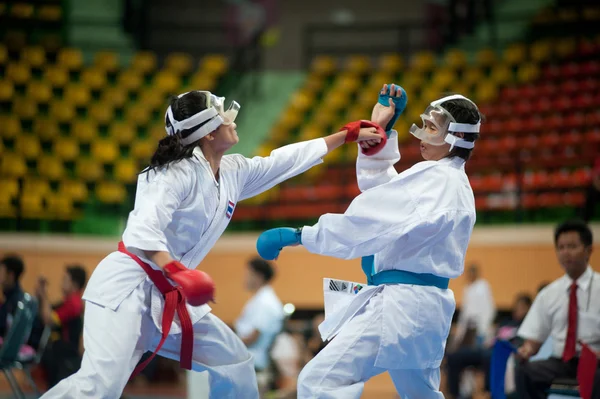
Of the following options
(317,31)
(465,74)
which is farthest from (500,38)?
(317,31)

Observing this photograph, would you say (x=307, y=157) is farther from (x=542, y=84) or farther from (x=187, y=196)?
(x=542, y=84)

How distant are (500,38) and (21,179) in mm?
9603

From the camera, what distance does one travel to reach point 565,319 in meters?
4.50

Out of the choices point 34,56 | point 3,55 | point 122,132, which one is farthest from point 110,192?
point 34,56

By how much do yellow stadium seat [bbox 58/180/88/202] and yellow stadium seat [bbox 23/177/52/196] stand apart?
20 centimetres

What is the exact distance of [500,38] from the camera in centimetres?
1514

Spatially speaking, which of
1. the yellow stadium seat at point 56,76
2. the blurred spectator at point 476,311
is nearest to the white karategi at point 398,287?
the blurred spectator at point 476,311

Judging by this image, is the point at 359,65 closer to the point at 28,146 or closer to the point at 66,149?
the point at 66,149

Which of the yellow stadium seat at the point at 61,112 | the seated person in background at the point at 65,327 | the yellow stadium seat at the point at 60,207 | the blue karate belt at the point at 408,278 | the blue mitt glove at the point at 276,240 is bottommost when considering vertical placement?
the seated person in background at the point at 65,327

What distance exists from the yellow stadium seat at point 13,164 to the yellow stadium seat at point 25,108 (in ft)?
3.33

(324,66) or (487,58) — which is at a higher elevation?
(487,58)

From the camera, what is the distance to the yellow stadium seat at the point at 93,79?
13711mm

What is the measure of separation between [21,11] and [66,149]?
11.5ft

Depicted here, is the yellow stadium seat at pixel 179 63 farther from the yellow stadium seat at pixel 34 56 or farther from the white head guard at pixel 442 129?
the white head guard at pixel 442 129
